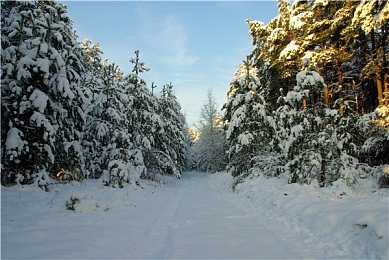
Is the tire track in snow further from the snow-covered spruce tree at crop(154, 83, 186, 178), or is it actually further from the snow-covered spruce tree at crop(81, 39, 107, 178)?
the snow-covered spruce tree at crop(154, 83, 186, 178)

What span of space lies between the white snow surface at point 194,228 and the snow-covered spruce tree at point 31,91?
3.50 feet

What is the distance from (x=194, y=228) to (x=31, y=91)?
7399 mm

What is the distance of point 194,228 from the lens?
676 cm

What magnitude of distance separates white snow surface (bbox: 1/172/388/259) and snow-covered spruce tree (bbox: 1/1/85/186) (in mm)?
1065

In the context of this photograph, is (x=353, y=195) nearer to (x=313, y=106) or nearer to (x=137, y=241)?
(x=313, y=106)

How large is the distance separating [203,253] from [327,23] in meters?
14.3

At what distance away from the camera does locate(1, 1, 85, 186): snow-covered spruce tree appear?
7.64 meters

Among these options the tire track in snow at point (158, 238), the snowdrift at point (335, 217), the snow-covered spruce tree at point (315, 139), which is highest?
the snow-covered spruce tree at point (315, 139)

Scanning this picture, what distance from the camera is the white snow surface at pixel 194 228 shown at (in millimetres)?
4742

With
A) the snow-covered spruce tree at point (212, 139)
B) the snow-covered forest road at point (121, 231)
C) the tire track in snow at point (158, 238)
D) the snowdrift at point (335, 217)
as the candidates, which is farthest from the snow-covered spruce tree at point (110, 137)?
the snow-covered spruce tree at point (212, 139)

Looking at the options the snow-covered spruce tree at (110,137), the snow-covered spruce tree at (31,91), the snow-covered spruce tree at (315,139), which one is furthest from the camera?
the snow-covered spruce tree at (110,137)

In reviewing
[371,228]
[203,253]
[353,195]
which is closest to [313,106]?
[353,195]

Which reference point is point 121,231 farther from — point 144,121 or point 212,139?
point 212,139

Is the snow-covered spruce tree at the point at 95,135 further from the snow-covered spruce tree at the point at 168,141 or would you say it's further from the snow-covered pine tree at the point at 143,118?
the snow-covered spruce tree at the point at 168,141
